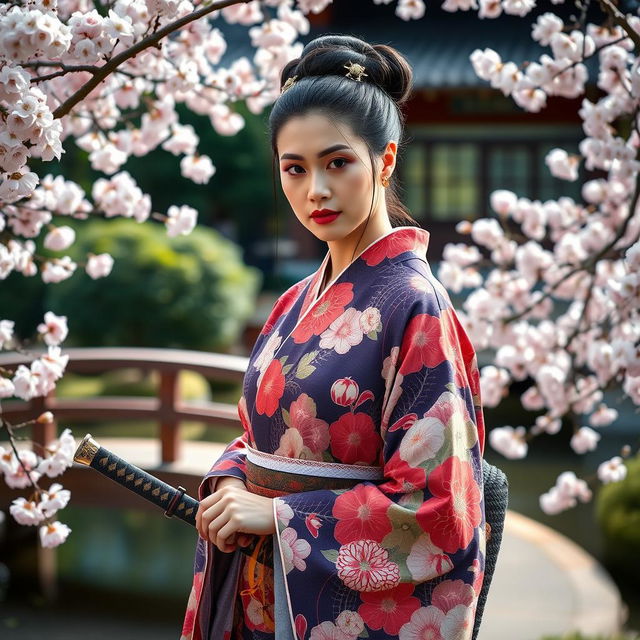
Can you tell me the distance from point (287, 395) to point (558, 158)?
2.60 metres

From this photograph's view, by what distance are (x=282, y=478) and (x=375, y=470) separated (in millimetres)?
201

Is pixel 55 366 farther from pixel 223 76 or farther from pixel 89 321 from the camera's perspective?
pixel 89 321

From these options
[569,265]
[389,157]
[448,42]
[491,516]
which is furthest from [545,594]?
[448,42]

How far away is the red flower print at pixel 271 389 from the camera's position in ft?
6.55

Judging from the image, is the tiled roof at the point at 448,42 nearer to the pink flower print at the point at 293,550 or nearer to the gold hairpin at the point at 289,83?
the gold hairpin at the point at 289,83

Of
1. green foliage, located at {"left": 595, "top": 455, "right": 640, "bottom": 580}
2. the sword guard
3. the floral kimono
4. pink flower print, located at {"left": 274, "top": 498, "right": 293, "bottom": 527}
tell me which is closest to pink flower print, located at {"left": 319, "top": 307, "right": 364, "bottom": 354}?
the floral kimono

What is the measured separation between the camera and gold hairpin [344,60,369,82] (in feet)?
6.67

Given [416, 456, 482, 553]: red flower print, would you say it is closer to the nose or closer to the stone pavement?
the nose

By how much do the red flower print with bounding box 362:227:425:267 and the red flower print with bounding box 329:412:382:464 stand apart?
35 centimetres

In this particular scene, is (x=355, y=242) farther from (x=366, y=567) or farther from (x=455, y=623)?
(x=455, y=623)

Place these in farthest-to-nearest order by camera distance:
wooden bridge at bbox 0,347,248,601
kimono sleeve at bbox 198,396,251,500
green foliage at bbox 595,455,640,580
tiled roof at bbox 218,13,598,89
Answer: tiled roof at bbox 218,13,598,89, green foliage at bbox 595,455,640,580, wooden bridge at bbox 0,347,248,601, kimono sleeve at bbox 198,396,251,500

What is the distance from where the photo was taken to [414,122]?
1388 centimetres

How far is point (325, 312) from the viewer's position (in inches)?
80.7

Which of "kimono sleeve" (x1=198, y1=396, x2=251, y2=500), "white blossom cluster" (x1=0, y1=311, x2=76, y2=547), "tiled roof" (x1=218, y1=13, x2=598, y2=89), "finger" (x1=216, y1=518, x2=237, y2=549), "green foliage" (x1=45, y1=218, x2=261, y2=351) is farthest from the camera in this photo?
"tiled roof" (x1=218, y1=13, x2=598, y2=89)
